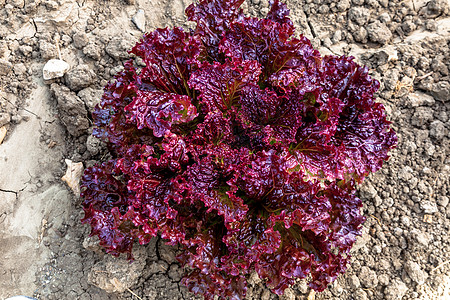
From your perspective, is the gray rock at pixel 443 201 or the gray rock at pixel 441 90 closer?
the gray rock at pixel 443 201

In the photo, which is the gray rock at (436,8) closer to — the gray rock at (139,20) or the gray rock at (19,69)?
the gray rock at (139,20)

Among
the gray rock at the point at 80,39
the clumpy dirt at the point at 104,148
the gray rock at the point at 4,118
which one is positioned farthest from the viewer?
the gray rock at the point at 80,39

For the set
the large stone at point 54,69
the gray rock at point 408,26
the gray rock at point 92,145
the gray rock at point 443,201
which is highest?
the gray rock at point 408,26

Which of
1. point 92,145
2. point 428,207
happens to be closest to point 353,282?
point 428,207

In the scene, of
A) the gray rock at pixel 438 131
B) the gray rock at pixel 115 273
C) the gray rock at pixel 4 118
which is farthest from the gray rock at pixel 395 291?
the gray rock at pixel 4 118

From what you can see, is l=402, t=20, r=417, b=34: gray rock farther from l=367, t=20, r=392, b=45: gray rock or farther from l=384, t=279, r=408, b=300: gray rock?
l=384, t=279, r=408, b=300: gray rock
